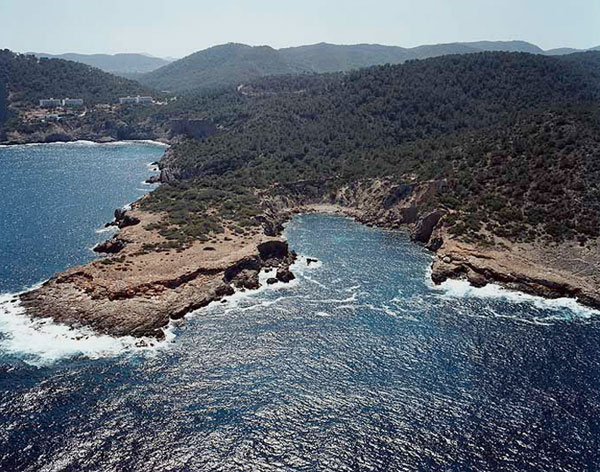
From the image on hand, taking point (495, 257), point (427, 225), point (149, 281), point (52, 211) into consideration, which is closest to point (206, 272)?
point (149, 281)

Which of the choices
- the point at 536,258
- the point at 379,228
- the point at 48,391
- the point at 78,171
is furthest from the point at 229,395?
the point at 78,171

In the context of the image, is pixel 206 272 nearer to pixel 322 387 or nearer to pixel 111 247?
pixel 111 247

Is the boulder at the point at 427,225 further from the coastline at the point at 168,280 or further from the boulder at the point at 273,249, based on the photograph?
the boulder at the point at 273,249

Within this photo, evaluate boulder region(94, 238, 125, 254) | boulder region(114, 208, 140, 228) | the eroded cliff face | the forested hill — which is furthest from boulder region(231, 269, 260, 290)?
the forested hill

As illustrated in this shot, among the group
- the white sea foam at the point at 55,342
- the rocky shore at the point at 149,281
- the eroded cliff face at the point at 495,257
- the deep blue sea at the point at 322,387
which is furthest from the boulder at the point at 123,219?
the eroded cliff face at the point at 495,257

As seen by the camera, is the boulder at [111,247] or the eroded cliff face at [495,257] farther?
the boulder at [111,247]

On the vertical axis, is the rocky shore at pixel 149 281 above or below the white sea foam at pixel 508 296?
above

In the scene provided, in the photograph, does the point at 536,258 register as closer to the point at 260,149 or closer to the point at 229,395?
the point at 229,395

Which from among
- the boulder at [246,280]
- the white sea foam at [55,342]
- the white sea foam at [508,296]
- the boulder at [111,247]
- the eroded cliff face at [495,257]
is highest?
the white sea foam at [55,342]
